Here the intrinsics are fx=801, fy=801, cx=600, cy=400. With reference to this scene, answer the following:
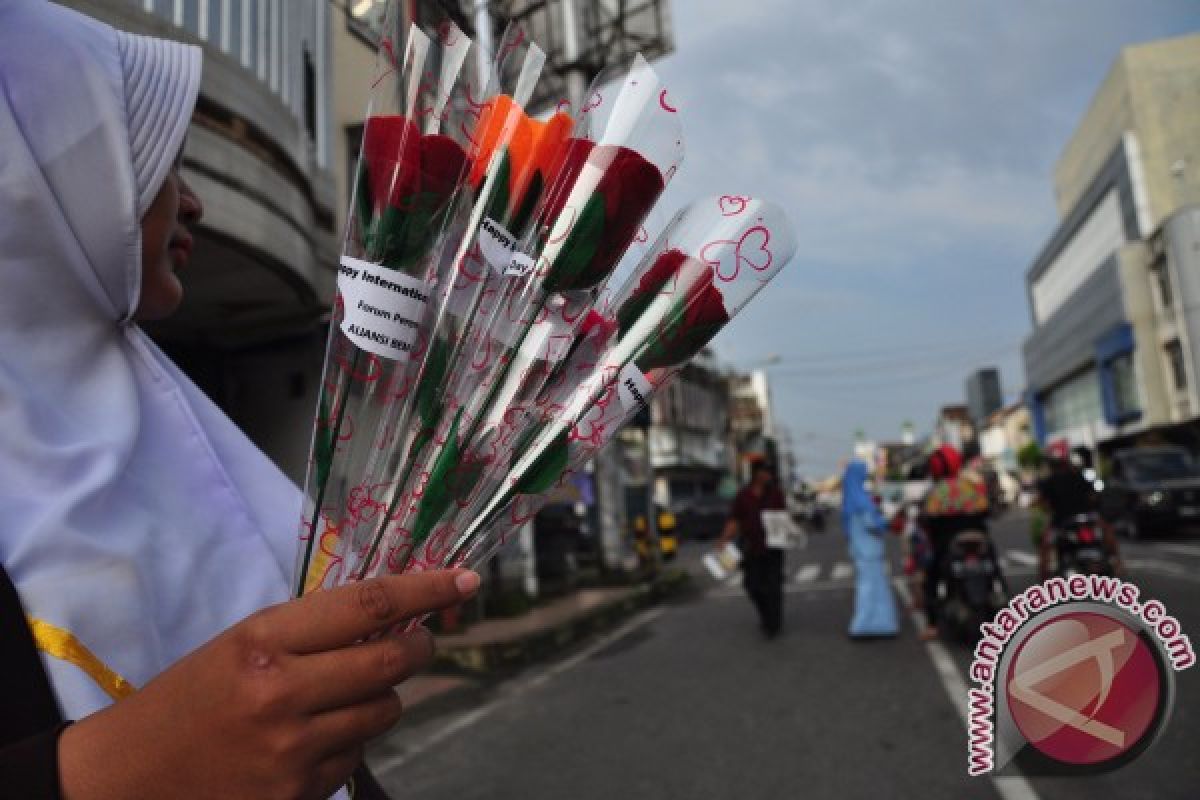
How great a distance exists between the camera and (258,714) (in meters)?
0.57

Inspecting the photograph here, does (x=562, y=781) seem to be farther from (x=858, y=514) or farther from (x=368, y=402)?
(x=858, y=514)

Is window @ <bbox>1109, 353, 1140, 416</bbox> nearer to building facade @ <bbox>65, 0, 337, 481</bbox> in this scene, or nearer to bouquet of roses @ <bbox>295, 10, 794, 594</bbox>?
building facade @ <bbox>65, 0, 337, 481</bbox>

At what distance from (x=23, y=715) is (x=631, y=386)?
1.87 feet

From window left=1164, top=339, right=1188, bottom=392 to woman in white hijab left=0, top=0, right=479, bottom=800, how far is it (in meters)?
36.6

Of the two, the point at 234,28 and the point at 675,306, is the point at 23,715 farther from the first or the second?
the point at 234,28

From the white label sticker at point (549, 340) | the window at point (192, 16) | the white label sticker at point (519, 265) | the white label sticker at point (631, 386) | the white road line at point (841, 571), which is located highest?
→ the window at point (192, 16)

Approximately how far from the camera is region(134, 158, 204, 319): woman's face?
3.06 feet

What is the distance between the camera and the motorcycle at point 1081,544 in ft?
16.7

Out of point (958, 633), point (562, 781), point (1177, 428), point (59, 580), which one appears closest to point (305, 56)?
point (562, 781)

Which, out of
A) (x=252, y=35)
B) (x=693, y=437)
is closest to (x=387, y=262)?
(x=252, y=35)

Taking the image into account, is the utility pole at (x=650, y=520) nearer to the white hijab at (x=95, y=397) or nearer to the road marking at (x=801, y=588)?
the road marking at (x=801, y=588)

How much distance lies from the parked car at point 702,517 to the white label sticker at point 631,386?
25985 mm

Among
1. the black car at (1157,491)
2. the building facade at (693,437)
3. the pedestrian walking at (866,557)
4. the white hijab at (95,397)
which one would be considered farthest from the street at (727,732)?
the building facade at (693,437)

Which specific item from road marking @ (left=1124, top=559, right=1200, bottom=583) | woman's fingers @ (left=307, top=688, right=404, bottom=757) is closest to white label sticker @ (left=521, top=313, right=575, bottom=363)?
woman's fingers @ (left=307, top=688, right=404, bottom=757)
